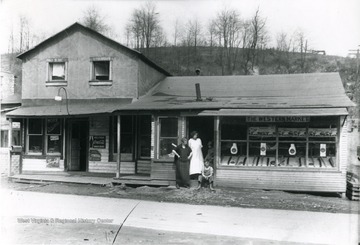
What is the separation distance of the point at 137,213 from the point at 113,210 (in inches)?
28.1

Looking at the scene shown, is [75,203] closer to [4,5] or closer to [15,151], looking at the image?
[4,5]

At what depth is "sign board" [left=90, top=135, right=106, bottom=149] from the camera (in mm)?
16359

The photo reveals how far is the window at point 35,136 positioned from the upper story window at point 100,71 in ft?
9.77

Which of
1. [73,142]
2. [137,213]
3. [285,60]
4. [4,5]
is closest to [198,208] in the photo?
[137,213]

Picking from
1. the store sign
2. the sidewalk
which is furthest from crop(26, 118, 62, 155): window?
the store sign

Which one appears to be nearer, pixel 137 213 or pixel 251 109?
pixel 137 213

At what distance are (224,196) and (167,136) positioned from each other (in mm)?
3282

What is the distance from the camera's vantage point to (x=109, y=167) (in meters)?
16.2

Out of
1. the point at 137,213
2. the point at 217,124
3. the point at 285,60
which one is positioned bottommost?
the point at 137,213

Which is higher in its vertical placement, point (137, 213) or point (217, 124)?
point (217, 124)

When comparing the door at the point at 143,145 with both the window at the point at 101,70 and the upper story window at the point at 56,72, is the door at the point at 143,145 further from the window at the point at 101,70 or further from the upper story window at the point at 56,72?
the upper story window at the point at 56,72

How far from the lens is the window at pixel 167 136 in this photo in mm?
14102

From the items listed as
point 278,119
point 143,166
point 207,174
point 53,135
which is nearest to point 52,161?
point 53,135

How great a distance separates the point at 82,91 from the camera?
656 inches
